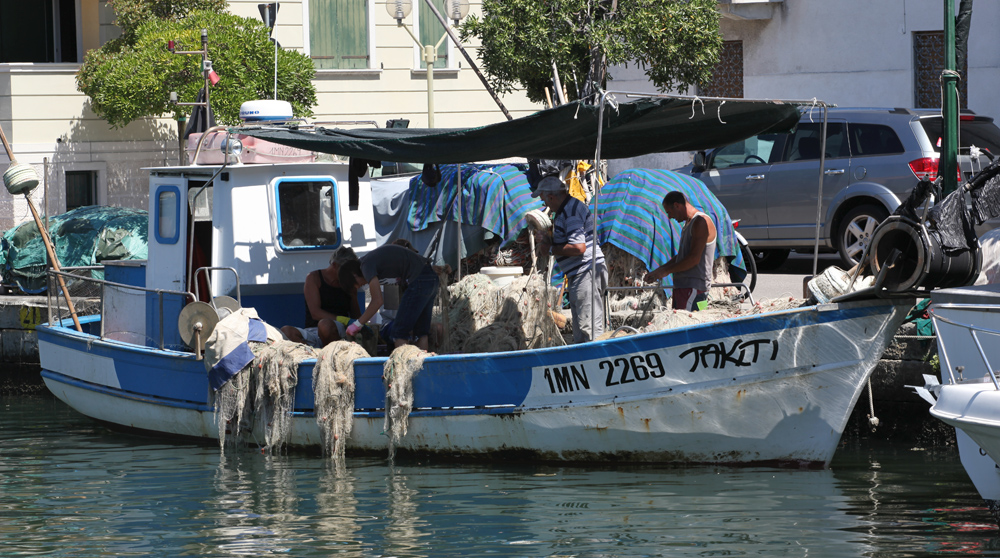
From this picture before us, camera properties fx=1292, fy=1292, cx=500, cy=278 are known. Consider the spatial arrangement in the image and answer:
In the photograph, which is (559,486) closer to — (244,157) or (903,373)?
(903,373)

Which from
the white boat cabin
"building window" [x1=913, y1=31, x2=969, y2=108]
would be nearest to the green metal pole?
the white boat cabin

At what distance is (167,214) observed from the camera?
11.0m

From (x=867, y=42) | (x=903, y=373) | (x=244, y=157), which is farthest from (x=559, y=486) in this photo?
(x=867, y=42)

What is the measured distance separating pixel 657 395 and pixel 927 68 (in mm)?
12632

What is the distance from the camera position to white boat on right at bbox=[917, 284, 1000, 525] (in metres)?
6.77

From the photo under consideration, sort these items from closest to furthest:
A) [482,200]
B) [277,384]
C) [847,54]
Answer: [277,384]
[482,200]
[847,54]

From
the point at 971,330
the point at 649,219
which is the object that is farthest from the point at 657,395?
the point at 649,219

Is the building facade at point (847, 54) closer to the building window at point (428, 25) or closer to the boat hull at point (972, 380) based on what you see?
the building window at point (428, 25)

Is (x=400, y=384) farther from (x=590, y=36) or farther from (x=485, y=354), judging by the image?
(x=590, y=36)

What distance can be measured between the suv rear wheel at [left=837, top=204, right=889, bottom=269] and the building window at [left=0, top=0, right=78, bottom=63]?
12.7 meters

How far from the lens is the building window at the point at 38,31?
20.2m

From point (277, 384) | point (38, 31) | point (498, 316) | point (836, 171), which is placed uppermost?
point (38, 31)

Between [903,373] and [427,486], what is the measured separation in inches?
158

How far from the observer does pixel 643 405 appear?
8828 millimetres
